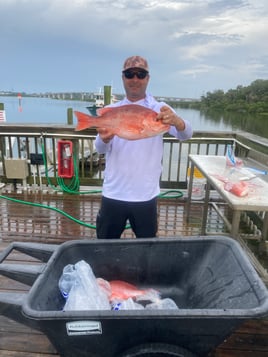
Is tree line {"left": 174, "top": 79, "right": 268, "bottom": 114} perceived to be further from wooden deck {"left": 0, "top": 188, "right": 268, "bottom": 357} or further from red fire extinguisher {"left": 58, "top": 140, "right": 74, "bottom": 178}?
wooden deck {"left": 0, "top": 188, "right": 268, "bottom": 357}

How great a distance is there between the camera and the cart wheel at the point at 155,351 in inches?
42.1

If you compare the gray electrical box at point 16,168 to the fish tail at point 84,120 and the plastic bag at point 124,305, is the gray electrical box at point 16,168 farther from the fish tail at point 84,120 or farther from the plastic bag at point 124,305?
the plastic bag at point 124,305

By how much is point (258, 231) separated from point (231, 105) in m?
38.4

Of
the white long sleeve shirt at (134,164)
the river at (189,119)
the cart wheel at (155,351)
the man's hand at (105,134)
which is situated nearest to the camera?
the cart wheel at (155,351)

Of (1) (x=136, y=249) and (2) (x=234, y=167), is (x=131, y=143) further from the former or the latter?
(2) (x=234, y=167)

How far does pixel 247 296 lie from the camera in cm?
113

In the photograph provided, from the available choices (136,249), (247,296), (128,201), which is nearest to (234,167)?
(128,201)

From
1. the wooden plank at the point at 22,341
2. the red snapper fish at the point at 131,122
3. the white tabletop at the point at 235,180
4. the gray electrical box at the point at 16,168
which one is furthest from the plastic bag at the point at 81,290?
the gray electrical box at the point at 16,168

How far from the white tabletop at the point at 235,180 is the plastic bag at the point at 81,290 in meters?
1.03

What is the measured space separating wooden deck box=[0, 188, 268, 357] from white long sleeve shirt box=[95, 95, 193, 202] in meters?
1.03

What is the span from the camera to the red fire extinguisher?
417 centimetres

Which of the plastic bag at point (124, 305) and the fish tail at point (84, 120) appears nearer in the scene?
the plastic bag at point (124, 305)

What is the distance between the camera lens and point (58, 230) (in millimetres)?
3271

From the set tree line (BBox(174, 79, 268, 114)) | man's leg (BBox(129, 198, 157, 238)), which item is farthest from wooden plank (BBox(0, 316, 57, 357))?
tree line (BBox(174, 79, 268, 114))
